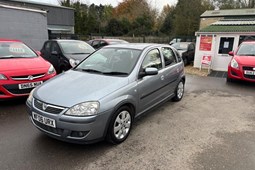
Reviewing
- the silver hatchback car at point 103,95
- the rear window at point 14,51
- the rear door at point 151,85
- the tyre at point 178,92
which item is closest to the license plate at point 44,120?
the silver hatchback car at point 103,95

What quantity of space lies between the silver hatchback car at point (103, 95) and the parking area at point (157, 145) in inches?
11.4

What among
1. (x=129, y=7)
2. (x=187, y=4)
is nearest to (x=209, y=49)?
(x=187, y=4)

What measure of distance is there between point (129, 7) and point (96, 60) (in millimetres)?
43397

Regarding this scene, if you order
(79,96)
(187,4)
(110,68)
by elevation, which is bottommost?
(79,96)

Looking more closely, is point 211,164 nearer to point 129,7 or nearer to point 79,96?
point 79,96

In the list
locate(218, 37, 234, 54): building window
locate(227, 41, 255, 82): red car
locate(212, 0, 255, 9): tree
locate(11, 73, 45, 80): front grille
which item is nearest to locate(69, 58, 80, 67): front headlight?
locate(11, 73, 45, 80): front grille

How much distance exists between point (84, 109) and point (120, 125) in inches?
28.5

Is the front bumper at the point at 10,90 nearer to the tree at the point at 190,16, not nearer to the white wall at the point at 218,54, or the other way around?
the white wall at the point at 218,54

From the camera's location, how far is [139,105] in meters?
3.58

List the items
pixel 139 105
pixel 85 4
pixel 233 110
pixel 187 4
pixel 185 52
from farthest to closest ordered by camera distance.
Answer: pixel 85 4 → pixel 187 4 → pixel 185 52 → pixel 233 110 → pixel 139 105

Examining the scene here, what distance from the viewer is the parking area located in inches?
109

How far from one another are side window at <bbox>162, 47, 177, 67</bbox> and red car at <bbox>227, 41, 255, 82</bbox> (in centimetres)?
324

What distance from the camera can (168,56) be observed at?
4.80 metres

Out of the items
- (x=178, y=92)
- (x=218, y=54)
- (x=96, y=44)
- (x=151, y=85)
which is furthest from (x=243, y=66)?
(x=96, y=44)
